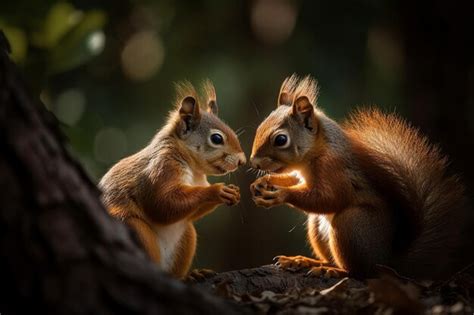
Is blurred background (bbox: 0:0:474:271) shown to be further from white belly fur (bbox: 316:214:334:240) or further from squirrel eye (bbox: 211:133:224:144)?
squirrel eye (bbox: 211:133:224:144)

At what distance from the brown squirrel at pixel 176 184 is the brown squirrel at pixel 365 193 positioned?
0.23 m

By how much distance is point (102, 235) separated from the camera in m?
1.87

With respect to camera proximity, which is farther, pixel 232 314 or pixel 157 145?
pixel 157 145

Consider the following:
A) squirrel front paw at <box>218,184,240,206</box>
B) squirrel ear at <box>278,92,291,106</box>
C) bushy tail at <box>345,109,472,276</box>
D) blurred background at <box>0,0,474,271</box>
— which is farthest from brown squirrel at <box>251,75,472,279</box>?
blurred background at <box>0,0,474,271</box>

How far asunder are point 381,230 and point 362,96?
17.2 ft

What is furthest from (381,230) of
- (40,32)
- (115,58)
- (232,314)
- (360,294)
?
(115,58)

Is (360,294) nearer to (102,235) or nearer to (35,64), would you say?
(102,235)

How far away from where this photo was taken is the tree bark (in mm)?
1715

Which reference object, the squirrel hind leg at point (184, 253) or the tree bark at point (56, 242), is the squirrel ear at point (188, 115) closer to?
the squirrel hind leg at point (184, 253)

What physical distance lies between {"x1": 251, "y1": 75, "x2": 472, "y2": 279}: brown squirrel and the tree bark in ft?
6.18

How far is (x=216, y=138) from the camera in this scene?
13.1ft

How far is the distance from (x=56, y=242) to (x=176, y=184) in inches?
76.7

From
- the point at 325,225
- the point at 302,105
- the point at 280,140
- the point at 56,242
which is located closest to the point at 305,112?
the point at 302,105

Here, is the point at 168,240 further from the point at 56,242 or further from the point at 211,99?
the point at 56,242
